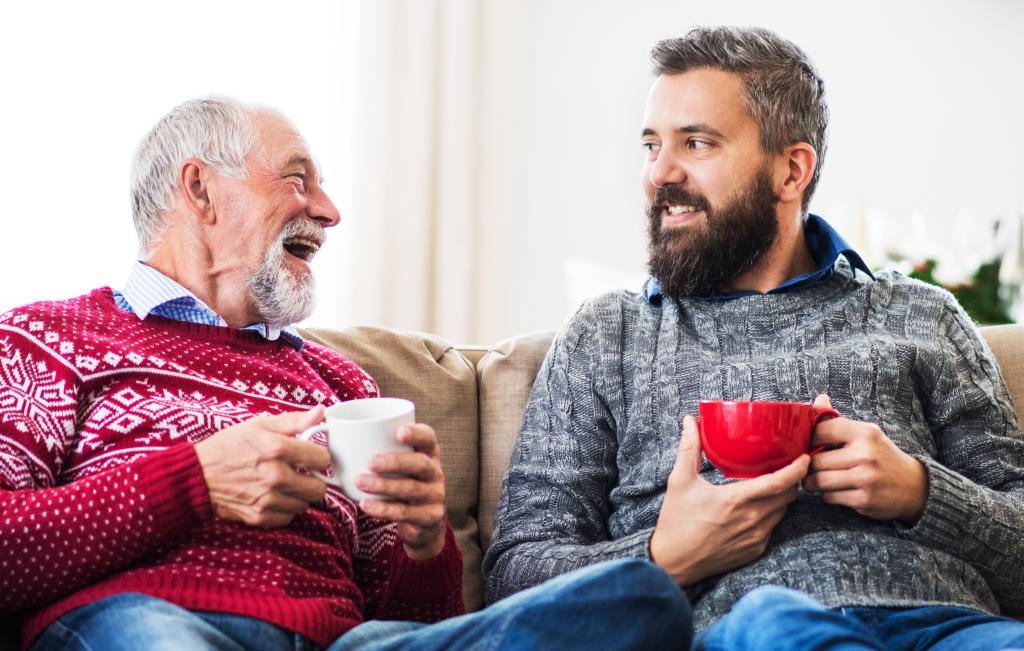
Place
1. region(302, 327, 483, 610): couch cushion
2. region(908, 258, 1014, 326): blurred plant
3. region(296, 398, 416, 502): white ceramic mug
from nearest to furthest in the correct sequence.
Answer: region(296, 398, 416, 502): white ceramic mug
region(302, 327, 483, 610): couch cushion
region(908, 258, 1014, 326): blurred plant

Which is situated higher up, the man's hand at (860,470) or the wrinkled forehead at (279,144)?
the wrinkled forehead at (279,144)

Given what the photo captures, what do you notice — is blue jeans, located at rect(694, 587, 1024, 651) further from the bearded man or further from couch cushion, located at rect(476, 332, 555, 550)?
couch cushion, located at rect(476, 332, 555, 550)

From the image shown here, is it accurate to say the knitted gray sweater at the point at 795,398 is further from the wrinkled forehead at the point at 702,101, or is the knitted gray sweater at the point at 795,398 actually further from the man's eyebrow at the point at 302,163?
the man's eyebrow at the point at 302,163

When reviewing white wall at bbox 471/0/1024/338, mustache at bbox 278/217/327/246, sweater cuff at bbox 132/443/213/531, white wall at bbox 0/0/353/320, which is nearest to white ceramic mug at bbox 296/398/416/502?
sweater cuff at bbox 132/443/213/531

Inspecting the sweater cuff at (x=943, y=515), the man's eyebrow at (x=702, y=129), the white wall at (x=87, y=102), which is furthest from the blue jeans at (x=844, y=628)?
the white wall at (x=87, y=102)

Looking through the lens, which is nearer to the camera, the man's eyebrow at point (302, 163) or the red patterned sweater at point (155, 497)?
the red patterned sweater at point (155, 497)

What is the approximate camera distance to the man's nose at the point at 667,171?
165 cm

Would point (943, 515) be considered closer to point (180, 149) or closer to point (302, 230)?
point (302, 230)

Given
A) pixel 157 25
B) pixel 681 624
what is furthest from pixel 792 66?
pixel 157 25

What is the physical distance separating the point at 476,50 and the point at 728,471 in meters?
2.02

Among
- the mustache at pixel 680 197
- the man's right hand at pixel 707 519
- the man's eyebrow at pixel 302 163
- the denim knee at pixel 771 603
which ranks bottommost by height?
the man's right hand at pixel 707 519

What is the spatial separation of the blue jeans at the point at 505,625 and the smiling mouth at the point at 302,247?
0.63 meters

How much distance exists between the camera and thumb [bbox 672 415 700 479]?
1266 millimetres

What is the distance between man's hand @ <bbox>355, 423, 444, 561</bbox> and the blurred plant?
1838 millimetres
